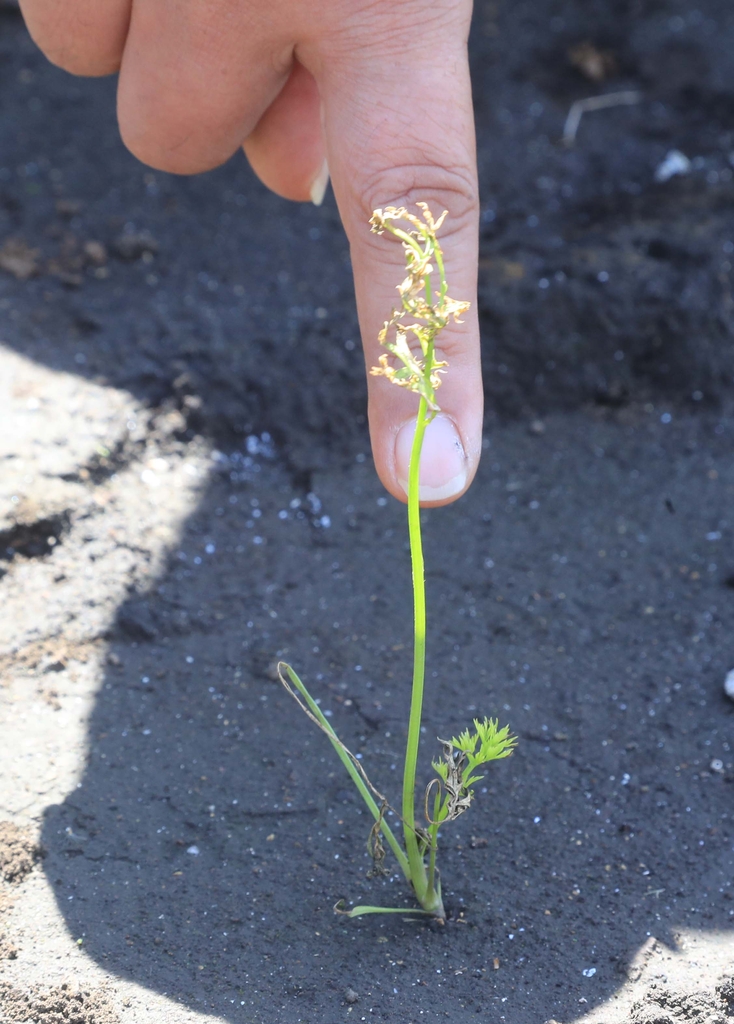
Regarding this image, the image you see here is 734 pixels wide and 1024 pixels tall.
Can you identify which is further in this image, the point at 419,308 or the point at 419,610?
the point at 419,610

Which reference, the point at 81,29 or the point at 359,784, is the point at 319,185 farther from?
the point at 359,784

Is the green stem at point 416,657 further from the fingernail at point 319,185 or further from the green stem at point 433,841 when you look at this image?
the fingernail at point 319,185

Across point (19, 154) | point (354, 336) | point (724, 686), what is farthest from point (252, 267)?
point (724, 686)

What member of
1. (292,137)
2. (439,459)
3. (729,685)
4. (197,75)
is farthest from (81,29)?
(729,685)

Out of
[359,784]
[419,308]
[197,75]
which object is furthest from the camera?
[197,75]

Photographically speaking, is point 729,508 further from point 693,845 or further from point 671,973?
point 671,973

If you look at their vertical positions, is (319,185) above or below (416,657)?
above
